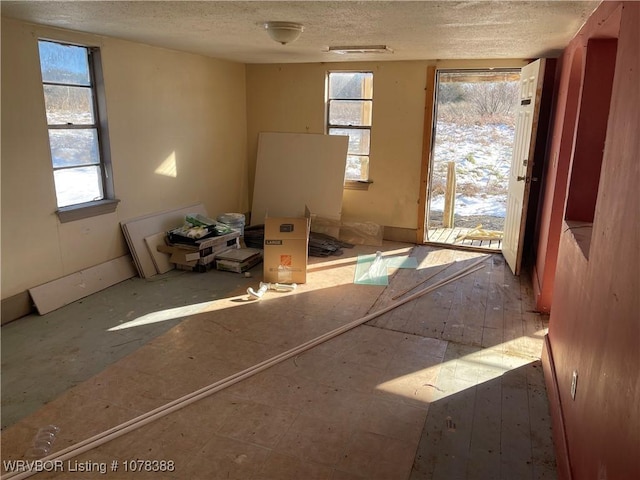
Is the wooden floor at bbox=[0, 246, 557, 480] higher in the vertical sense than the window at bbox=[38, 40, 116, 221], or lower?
lower

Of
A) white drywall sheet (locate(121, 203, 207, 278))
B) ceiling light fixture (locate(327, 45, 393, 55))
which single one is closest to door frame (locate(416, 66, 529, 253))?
ceiling light fixture (locate(327, 45, 393, 55))

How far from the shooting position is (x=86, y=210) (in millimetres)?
4047

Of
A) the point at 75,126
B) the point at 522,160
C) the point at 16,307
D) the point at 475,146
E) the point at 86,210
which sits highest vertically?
the point at 75,126

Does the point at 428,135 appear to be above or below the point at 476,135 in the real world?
below

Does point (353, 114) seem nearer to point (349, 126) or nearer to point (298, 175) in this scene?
point (349, 126)

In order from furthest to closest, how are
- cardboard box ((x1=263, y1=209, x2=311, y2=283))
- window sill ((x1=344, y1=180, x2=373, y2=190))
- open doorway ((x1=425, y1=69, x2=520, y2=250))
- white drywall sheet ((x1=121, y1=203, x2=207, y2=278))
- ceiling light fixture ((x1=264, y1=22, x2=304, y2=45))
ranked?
1. open doorway ((x1=425, y1=69, x2=520, y2=250))
2. window sill ((x1=344, y1=180, x2=373, y2=190))
3. white drywall sheet ((x1=121, y1=203, x2=207, y2=278))
4. cardboard box ((x1=263, y1=209, x2=311, y2=283))
5. ceiling light fixture ((x1=264, y1=22, x2=304, y2=45))

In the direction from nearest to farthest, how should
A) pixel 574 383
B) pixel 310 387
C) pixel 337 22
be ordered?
pixel 574 383
pixel 310 387
pixel 337 22

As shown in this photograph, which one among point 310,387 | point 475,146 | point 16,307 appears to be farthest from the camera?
point 475,146

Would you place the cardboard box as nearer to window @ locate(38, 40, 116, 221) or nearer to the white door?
window @ locate(38, 40, 116, 221)

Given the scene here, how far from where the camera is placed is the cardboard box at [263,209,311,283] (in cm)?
435

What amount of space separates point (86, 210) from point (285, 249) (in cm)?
179

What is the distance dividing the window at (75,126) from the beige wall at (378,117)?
2.48 meters

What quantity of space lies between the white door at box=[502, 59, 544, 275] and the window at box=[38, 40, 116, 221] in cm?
388

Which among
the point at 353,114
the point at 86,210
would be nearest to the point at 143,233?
the point at 86,210
